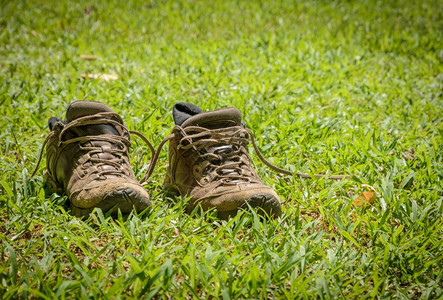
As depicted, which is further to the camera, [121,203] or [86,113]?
[86,113]

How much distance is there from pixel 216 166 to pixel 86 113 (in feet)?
2.19

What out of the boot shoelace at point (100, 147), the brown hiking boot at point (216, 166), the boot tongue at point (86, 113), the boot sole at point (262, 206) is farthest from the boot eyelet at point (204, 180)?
the boot tongue at point (86, 113)

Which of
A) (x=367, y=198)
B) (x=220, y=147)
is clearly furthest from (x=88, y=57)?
(x=367, y=198)

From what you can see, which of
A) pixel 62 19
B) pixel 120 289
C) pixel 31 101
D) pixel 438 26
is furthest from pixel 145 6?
pixel 120 289

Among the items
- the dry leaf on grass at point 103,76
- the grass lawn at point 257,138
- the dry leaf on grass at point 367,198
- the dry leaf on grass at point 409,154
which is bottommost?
the dry leaf on grass at point 409,154

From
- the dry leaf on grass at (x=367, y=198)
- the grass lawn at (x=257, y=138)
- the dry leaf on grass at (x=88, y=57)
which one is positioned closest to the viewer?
the grass lawn at (x=257, y=138)

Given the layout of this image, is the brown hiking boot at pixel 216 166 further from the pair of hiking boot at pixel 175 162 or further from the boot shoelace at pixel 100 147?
the boot shoelace at pixel 100 147

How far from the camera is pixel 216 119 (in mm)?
1972

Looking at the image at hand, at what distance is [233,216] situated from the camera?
1.87 meters

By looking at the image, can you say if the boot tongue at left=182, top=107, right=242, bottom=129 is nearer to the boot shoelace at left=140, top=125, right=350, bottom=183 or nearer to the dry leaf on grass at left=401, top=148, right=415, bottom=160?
the boot shoelace at left=140, top=125, right=350, bottom=183

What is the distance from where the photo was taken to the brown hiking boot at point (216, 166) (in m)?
1.84

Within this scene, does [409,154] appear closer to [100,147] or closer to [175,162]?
[175,162]

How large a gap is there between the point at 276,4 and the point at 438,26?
2479mm

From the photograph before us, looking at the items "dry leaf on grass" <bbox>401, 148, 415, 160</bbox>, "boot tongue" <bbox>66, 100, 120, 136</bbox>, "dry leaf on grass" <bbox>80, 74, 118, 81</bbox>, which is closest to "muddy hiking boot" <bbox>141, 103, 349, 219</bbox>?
"boot tongue" <bbox>66, 100, 120, 136</bbox>
